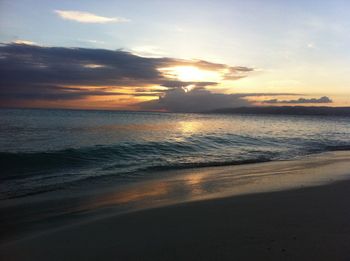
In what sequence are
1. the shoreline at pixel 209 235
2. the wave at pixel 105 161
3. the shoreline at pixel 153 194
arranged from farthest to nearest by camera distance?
the wave at pixel 105 161
the shoreline at pixel 153 194
the shoreline at pixel 209 235

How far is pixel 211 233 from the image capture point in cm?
565

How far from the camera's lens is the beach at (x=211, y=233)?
488cm

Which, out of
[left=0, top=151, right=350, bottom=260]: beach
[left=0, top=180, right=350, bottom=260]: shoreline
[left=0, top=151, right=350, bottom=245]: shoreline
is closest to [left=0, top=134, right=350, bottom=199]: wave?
[left=0, top=151, right=350, bottom=245]: shoreline

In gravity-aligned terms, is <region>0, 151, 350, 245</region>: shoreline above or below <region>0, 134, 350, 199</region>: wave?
above

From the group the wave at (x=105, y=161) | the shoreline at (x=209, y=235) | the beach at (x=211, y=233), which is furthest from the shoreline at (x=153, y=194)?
the wave at (x=105, y=161)

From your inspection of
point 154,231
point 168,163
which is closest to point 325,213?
point 154,231

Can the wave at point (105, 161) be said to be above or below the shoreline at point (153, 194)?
below

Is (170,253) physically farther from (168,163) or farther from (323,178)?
(168,163)

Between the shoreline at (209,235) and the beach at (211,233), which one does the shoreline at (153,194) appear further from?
the shoreline at (209,235)

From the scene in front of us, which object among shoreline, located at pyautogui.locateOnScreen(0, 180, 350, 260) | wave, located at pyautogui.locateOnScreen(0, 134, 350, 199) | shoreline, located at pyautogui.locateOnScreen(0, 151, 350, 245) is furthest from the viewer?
wave, located at pyautogui.locateOnScreen(0, 134, 350, 199)

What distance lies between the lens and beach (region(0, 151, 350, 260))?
488cm

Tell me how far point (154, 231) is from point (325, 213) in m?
3.18

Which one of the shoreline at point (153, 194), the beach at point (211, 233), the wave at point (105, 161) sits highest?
the beach at point (211, 233)

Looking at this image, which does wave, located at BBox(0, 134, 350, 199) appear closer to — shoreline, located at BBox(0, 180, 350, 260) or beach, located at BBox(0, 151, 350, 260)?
beach, located at BBox(0, 151, 350, 260)
